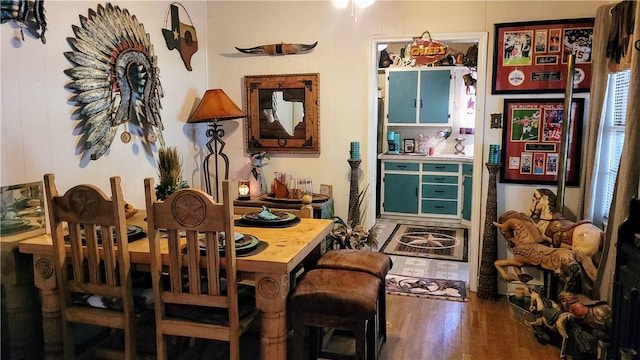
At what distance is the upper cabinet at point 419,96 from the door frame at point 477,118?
8.15 ft

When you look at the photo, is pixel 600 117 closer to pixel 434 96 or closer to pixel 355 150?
pixel 355 150

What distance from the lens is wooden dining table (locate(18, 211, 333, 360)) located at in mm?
2082

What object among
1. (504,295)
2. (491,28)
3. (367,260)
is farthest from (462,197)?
(367,260)

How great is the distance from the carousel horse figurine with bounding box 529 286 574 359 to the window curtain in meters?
0.22

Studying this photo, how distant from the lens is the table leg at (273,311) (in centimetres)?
210

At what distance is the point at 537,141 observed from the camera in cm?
345

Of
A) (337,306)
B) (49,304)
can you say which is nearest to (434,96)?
(337,306)

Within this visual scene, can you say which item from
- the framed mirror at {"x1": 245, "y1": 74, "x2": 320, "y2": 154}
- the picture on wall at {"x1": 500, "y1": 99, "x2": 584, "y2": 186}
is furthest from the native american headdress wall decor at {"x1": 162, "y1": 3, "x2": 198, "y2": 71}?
the picture on wall at {"x1": 500, "y1": 99, "x2": 584, "y2": 186}

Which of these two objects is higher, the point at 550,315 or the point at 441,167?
the point at 441,167

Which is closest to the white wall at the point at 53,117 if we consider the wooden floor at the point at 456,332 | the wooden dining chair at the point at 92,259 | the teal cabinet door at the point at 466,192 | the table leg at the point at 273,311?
the wooden dining chair at the point at 92,259

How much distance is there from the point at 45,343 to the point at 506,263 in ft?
9.50

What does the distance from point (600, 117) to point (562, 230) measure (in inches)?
30.3

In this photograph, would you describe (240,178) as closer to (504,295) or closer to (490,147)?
(490,147)

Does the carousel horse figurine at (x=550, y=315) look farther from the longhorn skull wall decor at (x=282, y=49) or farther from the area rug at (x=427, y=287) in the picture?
the longhorn skull wall decor at (x=282, y=49)
